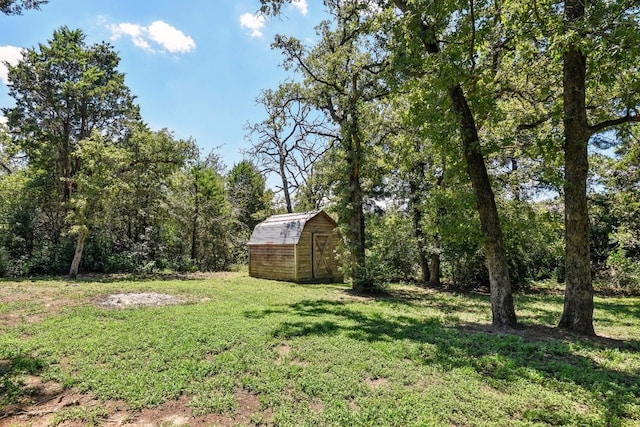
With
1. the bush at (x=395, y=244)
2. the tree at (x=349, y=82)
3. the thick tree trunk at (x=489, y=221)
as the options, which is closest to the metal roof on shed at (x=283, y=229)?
the bush at (x=395, y=244)

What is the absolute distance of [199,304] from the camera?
8258 millimetres

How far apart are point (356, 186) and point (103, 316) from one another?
846 centimetres

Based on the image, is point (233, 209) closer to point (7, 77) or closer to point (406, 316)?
point (7, 77)

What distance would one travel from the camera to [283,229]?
15.6 meters

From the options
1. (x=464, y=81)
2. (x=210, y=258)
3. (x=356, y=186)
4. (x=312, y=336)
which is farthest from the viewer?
(x=210, y=258)

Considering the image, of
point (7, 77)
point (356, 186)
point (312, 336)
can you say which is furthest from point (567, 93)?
point (7, 77)

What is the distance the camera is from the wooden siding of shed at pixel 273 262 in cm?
1468

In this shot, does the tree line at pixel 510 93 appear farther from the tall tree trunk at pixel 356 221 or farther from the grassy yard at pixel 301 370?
the tall tree trunk at pixel 356 221

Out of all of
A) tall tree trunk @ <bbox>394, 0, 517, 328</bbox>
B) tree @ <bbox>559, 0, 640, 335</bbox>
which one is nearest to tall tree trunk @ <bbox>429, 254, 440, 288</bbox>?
tall tree trunk @ <bbox>394, 0, 517, 328</bbox>

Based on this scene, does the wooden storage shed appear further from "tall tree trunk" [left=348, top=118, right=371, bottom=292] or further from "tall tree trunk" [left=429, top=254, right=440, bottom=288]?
"tall tree trunk" [left=429, top=254, right=440, bottom=288]

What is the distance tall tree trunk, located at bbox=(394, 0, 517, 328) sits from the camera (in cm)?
636

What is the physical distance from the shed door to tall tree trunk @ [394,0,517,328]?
30.9 feet

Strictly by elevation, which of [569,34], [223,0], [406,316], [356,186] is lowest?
[406,316]

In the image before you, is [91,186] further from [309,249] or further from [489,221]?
[489,221]
